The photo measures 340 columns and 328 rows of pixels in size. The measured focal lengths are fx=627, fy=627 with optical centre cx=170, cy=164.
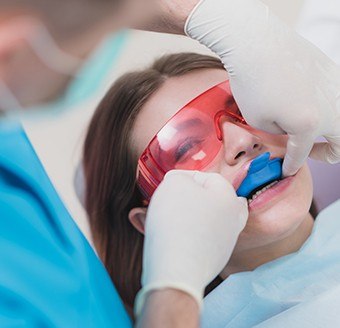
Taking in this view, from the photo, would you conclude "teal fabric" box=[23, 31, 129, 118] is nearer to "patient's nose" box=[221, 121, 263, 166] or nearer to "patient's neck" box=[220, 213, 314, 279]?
"patient's nose" box=[221, 121, 263, 166]

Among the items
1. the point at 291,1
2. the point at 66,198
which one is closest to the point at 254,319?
the point at 66,198

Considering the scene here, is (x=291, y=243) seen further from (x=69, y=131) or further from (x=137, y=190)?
(x=69, y=131)

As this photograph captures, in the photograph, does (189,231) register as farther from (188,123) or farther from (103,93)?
(103,93)

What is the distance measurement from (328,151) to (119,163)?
18.0 inches

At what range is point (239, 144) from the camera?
49.3 inches

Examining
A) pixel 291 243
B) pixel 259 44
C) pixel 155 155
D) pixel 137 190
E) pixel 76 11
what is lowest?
pixel 291 243

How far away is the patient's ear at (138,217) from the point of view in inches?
55.6

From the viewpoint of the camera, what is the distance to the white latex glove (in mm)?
1126

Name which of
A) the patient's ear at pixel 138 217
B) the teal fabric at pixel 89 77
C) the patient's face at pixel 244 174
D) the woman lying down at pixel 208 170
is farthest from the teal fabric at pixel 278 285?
the teal fabric at pixel 89 77

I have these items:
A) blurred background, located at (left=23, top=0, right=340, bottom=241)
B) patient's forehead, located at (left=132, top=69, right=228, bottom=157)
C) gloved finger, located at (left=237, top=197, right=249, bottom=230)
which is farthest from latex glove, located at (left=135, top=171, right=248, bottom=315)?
blurred background, located at (left=23, top=0, right=340, bottom=241)

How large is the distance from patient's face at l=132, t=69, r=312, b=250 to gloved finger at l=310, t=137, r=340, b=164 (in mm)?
46

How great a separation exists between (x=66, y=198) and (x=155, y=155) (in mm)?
747

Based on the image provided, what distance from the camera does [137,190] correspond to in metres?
1.40

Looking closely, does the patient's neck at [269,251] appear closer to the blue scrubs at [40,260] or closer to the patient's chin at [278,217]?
the patient's chin at [278,217]
